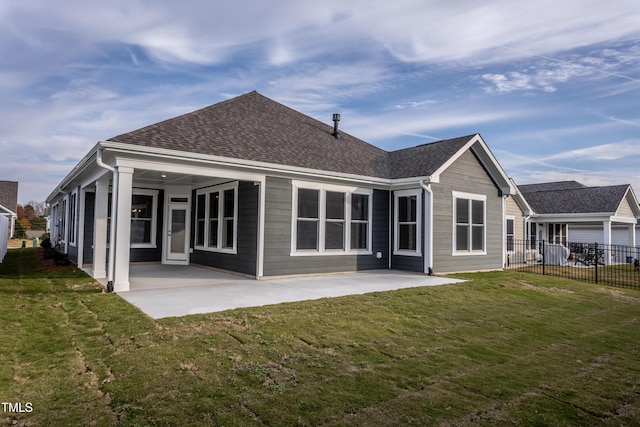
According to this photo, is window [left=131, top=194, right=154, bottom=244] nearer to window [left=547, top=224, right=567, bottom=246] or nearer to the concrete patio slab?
the concrete patio slab

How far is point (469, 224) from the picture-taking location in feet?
43.0

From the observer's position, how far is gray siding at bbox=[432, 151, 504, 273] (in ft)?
39.5

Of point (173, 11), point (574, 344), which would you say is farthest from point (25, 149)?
point (574, 344)

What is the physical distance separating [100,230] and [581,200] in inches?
930

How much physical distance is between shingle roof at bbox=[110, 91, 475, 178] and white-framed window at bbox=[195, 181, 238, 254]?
158cm

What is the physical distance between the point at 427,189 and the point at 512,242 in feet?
33.4

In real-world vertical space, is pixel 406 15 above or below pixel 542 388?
above

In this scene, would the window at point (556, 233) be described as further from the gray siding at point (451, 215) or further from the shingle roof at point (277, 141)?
the shingle roof at point (277, 141)

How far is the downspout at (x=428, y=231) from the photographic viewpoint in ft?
38.2

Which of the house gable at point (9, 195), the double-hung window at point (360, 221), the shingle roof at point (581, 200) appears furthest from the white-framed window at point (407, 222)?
the house gable at point (9, 195)

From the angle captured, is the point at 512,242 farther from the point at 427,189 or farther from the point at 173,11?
the point at 173,11

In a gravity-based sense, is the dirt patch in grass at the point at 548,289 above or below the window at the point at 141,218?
below

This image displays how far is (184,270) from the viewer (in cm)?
1195

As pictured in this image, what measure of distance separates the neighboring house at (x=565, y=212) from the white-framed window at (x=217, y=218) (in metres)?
13.8
